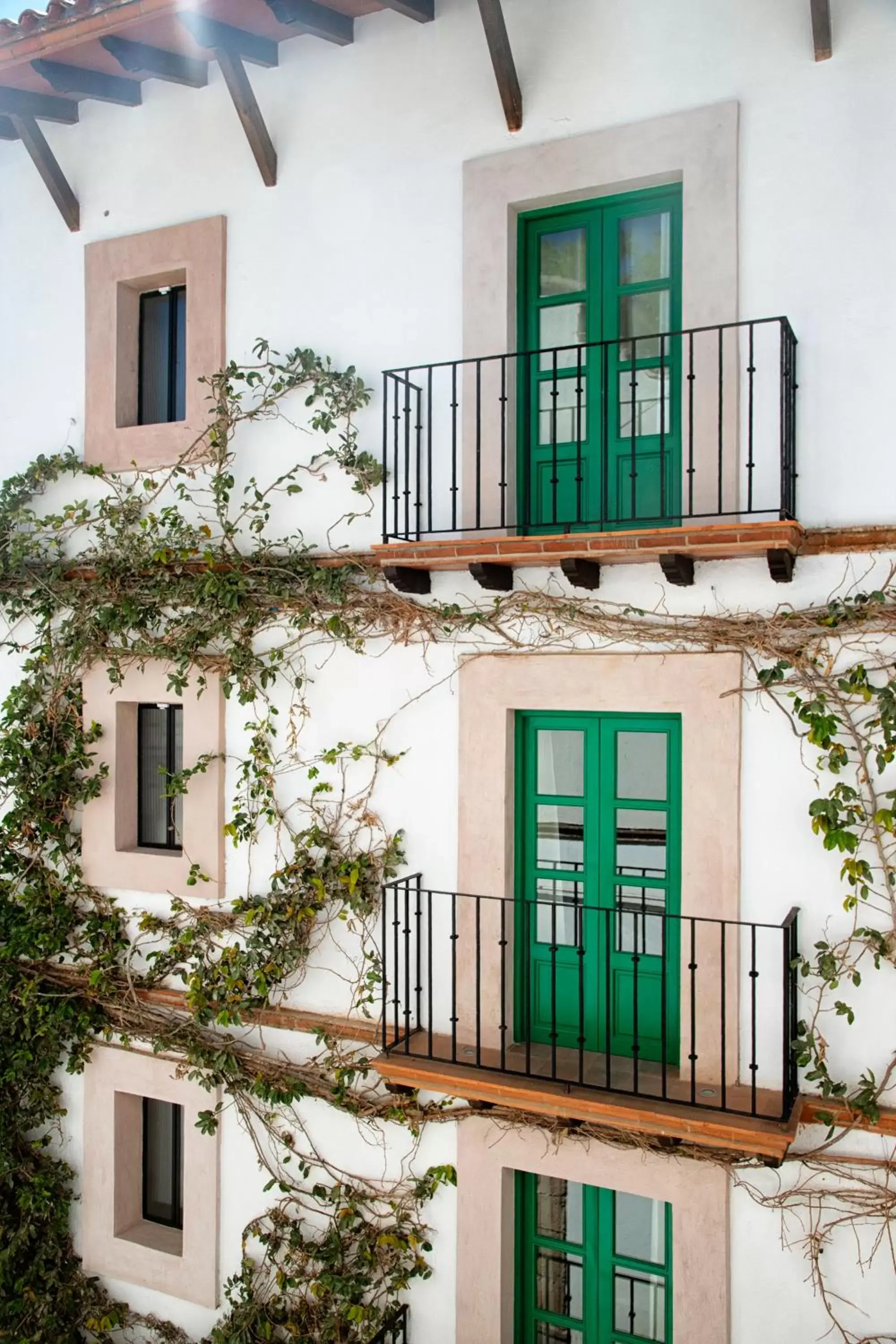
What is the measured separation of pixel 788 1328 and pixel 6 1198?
190 inches

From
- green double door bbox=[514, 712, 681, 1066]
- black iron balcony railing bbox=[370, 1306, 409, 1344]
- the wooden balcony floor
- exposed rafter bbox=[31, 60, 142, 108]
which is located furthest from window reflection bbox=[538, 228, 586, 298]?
black iron balcony railing bbox=[370, 1306, 409, 1344]

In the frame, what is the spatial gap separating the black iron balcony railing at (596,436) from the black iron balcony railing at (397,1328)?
411 cm

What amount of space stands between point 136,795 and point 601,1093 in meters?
3.58

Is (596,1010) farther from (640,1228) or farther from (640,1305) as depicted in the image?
(640,1305)

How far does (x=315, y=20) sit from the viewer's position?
19.0 feet

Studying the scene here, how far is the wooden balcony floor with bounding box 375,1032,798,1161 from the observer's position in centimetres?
455

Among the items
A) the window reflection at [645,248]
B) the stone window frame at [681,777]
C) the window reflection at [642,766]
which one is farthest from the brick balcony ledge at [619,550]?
the window reflection at [645,248]

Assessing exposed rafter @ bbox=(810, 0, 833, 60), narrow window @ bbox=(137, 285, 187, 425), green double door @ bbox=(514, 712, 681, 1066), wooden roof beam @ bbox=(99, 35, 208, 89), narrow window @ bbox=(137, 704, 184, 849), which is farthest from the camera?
narrow window @ bbox=(137, 285, 187, 425)

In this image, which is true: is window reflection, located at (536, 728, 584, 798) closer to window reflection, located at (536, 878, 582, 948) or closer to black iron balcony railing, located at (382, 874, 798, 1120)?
window reflection, located at (536, 878, 582, 948)

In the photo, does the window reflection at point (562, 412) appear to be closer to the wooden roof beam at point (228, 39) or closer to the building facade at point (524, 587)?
the building facade at point (524, 587)

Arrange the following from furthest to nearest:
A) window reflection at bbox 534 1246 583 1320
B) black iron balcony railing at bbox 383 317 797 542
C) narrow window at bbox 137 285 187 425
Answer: narrow window at bbox 137 285 187 425, window reflection at bbox 534 1246 583 1320, black iron balcony railing at bbox 383 317 797 542

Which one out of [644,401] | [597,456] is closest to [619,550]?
[597,456]

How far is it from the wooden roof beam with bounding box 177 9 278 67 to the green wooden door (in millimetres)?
6336

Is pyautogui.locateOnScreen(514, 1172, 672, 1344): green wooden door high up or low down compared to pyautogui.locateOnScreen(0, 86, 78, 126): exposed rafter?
down
